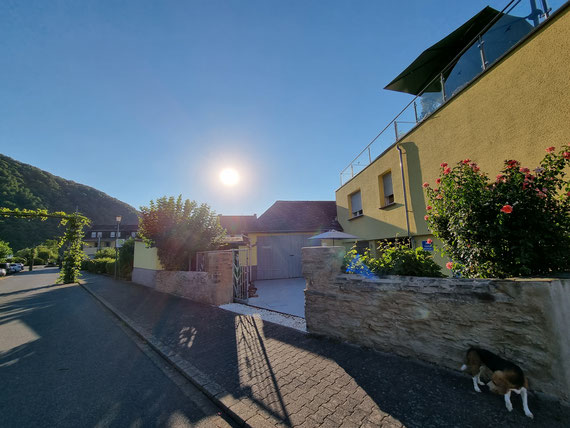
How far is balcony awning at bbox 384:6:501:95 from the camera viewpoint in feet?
21.5

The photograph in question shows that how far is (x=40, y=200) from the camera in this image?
186 ft

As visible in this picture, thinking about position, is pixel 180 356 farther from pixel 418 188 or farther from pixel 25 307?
pixel 25 307

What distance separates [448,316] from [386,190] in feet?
22.2

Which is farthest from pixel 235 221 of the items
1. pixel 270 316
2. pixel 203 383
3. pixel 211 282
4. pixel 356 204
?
pixel 203 383

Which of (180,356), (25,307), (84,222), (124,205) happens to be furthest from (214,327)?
(124,205)

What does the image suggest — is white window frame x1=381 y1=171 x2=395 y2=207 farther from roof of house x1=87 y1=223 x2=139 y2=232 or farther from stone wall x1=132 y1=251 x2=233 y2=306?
roof of house x1=87 y1=223 x2=139 y2=232

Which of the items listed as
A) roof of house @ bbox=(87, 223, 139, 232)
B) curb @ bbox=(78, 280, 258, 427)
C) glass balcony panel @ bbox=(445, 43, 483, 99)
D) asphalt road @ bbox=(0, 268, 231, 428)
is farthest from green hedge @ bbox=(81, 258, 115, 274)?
roof of house @ bbox=(87, 223, 139, 232)

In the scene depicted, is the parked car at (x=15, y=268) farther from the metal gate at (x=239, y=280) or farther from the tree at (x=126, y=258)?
the metal gate at (x=239, y=280)

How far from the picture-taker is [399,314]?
11.2 ft

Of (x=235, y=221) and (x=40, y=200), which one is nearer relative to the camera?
(x=235, y=221)

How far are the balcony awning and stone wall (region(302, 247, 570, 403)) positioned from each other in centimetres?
650

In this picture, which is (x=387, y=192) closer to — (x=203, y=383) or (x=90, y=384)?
(x=203, y=383)

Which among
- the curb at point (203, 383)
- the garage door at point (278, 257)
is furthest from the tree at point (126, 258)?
the curb at point (203, 383)

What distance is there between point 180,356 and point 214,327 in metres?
1.40
